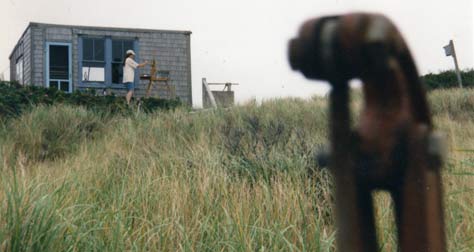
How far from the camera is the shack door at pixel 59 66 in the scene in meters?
18.6

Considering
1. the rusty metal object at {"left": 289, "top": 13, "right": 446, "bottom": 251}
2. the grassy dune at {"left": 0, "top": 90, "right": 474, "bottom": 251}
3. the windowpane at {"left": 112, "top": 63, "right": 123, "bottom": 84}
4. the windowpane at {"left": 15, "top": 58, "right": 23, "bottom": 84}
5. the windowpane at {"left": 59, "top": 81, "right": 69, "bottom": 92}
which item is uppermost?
the windowpane at {"left": 15, "top": 58, "right": 23, "bottom": 84}

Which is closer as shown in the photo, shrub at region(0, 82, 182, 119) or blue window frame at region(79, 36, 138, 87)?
shrub at region(0, 82, 182, 119)

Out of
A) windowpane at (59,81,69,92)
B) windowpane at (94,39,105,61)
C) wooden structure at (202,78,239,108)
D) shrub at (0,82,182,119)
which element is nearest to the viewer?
shrub at (0,82,182,119)

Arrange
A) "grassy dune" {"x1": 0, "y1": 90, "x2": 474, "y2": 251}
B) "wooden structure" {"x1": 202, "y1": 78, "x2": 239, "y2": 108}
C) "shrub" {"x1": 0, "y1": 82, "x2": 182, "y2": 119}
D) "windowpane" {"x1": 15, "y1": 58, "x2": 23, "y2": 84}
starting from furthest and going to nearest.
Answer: "windowpane" {"x1": 15, "y1": 58, "x2": 23, "y2": 84} → "wooden structure" {"x1": 202, "y1": 78, "x2": 239, "y2": 108} → "shrub" {"x1": 0, "y1": 82, "x2": 182, "y2": 119} → "grassy dune" {"x1": 0, "y1": 90, "x2": 474, "y2": 251}

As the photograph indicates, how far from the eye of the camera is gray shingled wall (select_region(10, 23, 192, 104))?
18734mm

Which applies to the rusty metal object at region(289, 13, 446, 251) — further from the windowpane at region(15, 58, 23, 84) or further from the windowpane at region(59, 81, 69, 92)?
the windowpane at region(15, 58, 23, 84)

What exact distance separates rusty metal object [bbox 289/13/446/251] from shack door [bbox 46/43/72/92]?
1865 cm

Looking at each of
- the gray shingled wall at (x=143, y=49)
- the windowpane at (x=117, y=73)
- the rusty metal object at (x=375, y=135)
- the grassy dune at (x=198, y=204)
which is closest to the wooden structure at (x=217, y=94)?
the gray shingled wall at (x=143, y=49)

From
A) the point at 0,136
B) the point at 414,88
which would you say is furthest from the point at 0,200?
the point at 0,136

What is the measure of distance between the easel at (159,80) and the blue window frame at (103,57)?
0.95 metres

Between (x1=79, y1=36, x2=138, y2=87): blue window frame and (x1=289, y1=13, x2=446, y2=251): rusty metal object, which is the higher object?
(x1=79, y1=36, x2=138, y2=87): blue window frame

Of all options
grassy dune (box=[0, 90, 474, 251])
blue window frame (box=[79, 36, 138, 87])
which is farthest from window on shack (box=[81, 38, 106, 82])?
grassy dune (box=[0, 90, 474, 251])

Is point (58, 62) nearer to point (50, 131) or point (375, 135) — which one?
point (50, 131)

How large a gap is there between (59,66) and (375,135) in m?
19.6
